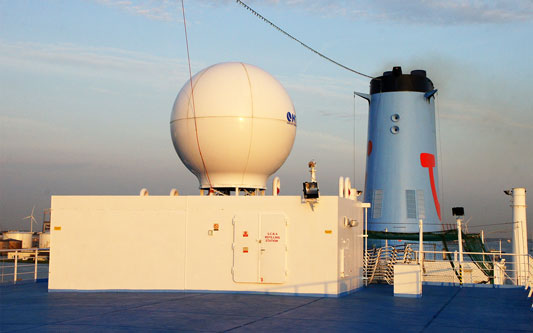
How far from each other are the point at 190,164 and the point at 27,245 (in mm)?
58208

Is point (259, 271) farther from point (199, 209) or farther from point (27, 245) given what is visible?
point (27, 245)

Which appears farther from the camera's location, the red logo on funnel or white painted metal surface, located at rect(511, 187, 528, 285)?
the red logo on funnel

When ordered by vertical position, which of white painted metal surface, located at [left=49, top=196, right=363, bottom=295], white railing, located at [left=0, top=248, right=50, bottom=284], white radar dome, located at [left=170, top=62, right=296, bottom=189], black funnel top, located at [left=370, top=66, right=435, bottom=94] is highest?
black funnel top, located at [left=370, top=66, right=435, bottom=94]

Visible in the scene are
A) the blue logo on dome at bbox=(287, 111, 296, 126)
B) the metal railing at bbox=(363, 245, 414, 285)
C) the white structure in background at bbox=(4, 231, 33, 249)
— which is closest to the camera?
the blue logo on dome at bbox=(287, 111, 296, 126)

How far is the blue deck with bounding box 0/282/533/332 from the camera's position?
1126 centimetres

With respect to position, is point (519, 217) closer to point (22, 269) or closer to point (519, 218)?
point (519, 218)

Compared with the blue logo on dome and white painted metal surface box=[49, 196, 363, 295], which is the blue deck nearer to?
white painted metal surface box=[49, 196, 363, 295]

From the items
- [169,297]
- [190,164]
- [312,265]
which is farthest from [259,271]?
[190,164]

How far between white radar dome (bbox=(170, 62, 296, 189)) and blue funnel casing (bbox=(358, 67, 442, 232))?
12.3 metres

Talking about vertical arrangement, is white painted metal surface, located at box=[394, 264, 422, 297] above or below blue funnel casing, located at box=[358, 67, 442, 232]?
below

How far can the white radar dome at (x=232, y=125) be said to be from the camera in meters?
18.4

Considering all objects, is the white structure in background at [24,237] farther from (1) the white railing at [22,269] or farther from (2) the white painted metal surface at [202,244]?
(2) the white painted metal surface at [202,244]

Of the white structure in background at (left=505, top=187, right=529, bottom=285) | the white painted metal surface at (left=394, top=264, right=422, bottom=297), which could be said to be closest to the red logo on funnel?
the white structure in background at (left=505, top=187, right=529, bottom=285)

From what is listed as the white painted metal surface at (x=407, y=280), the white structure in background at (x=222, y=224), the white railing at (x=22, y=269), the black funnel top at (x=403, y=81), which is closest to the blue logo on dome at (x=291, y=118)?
the white structure in background at (x=222, y=224)
